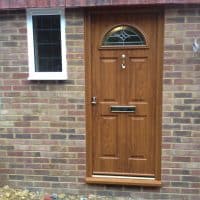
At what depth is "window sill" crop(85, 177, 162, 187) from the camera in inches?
197

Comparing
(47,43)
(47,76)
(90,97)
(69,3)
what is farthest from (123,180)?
(69,3)

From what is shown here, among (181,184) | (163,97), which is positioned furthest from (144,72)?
(181,184)

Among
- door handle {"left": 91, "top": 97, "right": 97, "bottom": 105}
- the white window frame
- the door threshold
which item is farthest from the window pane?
the door threshold

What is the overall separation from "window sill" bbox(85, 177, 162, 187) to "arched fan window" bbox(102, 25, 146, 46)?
181 centimetres

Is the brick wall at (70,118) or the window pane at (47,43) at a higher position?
the window pane at (47,43)

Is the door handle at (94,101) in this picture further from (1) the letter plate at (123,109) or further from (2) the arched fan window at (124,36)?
(2) the arched fan window at (124,36)

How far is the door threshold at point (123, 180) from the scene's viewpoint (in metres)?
5.02

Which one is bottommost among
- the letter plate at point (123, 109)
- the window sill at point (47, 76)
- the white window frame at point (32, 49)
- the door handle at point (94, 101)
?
the letter plate at point (123, 109)

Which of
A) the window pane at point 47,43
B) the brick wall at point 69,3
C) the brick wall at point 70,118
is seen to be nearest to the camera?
the brick wall at point 69,3

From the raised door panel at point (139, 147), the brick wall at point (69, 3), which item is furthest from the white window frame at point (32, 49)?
the raised door panel at point (139, 147)

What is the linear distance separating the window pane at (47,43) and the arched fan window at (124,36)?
0.65 meters

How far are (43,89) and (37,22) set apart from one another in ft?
2.93

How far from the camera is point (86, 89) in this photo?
5.01m

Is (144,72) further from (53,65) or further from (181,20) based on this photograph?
(53,65)
